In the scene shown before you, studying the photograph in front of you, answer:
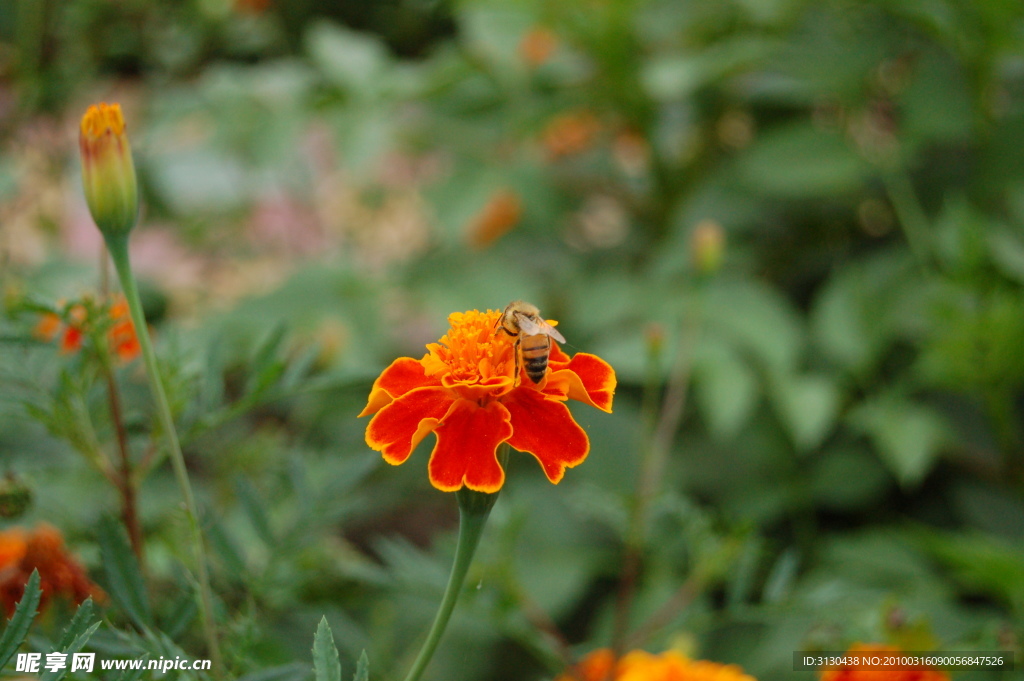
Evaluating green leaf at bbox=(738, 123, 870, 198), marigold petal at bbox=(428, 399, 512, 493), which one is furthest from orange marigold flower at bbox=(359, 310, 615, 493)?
green leaf at bbox=(738, 123, 870, 198)

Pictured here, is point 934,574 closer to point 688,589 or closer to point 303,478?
point 688,589

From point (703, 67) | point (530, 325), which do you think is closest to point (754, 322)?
point (703, 67)

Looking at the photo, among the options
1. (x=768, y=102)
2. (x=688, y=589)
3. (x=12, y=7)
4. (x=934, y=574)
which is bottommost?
(x=934, y=574)

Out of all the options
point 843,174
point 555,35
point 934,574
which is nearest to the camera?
point 934,574

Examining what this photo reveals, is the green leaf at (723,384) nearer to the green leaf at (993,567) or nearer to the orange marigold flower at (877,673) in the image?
the green leaf at (993,567)

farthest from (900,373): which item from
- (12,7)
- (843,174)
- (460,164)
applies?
(12,7)

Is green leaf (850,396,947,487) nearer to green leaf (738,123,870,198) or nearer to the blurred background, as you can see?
the blurred background

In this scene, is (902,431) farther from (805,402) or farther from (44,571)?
(44,571)

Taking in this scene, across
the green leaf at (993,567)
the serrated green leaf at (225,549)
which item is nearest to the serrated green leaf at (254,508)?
the serrated green leaf at (225,549)
